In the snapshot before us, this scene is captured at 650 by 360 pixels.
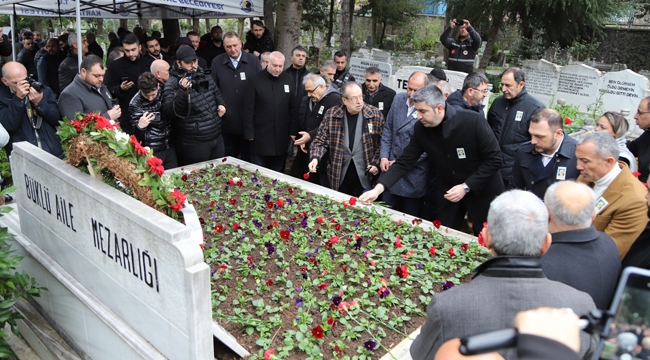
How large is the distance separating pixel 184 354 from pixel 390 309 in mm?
1276

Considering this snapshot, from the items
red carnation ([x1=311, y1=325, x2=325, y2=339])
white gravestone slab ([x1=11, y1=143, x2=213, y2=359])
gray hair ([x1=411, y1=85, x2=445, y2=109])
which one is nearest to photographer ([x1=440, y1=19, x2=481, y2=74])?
gray hair ([x1=411, y1=85, x2=445, y2=109])

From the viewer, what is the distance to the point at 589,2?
1496 centimetres

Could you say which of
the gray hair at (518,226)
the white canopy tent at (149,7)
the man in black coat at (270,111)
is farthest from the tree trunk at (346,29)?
the gray hair at (518,226)

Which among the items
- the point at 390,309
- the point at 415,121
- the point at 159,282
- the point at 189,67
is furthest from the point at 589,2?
the point at 159,282

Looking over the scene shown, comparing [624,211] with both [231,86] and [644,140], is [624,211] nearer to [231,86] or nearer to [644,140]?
[644,140]

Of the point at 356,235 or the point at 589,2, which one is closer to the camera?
the point at 356,235

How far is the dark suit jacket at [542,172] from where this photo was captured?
3.78 metres

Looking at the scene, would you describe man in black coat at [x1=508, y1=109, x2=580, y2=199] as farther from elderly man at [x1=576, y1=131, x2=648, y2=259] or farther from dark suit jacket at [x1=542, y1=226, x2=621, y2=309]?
dark suit jacket at [x1=542, y1=226, x2=621, y2=309]

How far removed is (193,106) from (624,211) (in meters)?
4.19

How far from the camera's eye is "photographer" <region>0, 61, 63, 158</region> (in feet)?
15.5

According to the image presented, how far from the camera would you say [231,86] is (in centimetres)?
664

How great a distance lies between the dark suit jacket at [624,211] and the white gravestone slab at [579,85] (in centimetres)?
777

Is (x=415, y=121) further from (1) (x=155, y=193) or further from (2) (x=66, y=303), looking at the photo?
(2) (x=66, y=303)

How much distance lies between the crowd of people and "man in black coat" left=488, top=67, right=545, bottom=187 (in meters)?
0.01
